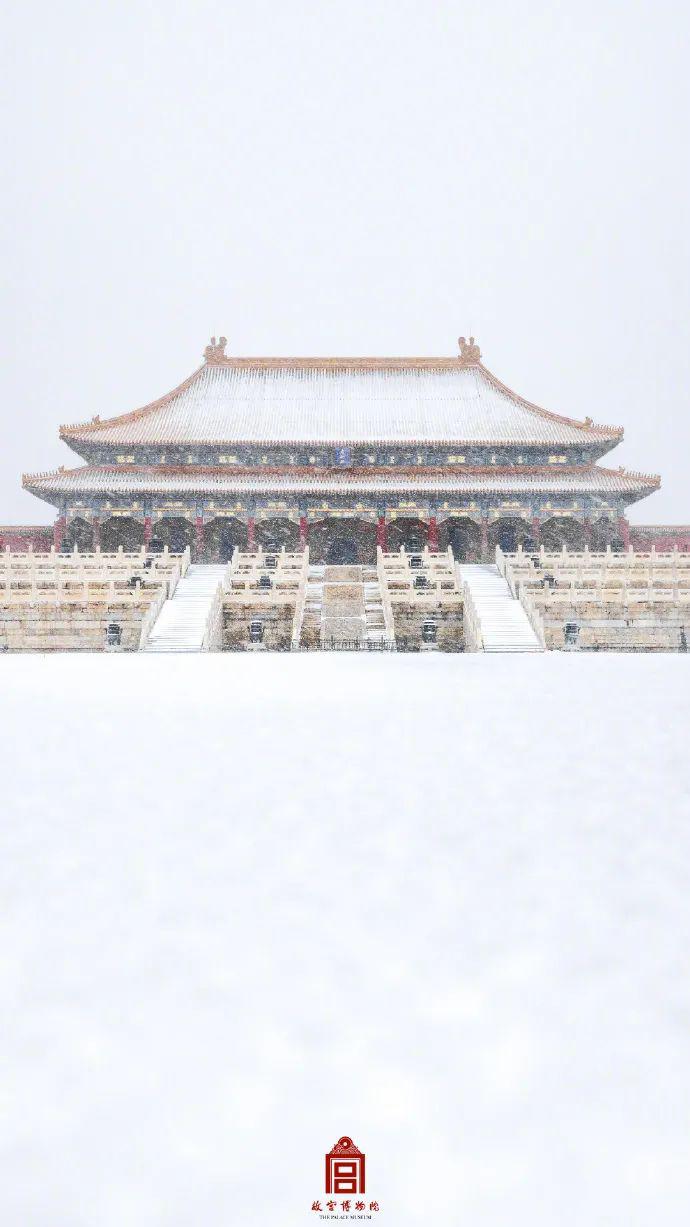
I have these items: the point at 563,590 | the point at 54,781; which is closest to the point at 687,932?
the point at 54,781

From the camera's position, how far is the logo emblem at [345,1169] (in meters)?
2.71

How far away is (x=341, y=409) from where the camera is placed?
45.5 m

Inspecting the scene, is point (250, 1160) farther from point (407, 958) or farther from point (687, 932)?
point (687, 932)

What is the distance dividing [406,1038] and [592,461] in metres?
41.8

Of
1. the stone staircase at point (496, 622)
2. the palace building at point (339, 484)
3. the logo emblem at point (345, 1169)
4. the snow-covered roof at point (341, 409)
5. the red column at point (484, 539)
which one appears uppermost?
the snow-covered roof at point (341, 409)

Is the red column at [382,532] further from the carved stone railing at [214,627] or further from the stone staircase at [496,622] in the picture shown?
the carved stone railing at [214,627]

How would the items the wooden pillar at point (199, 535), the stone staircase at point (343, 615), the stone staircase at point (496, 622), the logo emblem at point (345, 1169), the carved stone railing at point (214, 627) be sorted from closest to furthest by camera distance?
the logo emblem at point (345, 1169) → the stone staircase at point (496, 622) → the carved stone railing at point (214, 627) → the stone staircase at point (343, 615) → the wooden pillar at point (199, 535)

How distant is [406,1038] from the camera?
135 inches

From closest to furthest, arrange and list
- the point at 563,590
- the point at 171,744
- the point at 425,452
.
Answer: the point at 171,744 < the point at 563,590 < the point at 425,452

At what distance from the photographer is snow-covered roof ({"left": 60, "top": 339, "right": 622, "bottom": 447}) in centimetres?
4219

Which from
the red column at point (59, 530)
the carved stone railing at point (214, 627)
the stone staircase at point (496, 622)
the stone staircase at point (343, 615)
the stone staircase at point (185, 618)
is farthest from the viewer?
the red column at point (59, 530)

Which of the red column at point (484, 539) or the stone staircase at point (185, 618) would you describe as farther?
the red column at point (484, 539)

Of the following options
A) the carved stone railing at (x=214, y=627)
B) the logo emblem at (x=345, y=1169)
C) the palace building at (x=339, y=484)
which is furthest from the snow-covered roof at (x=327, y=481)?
the logo emblem at (x=345, y=1169)

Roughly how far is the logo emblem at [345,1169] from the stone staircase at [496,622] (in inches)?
806
